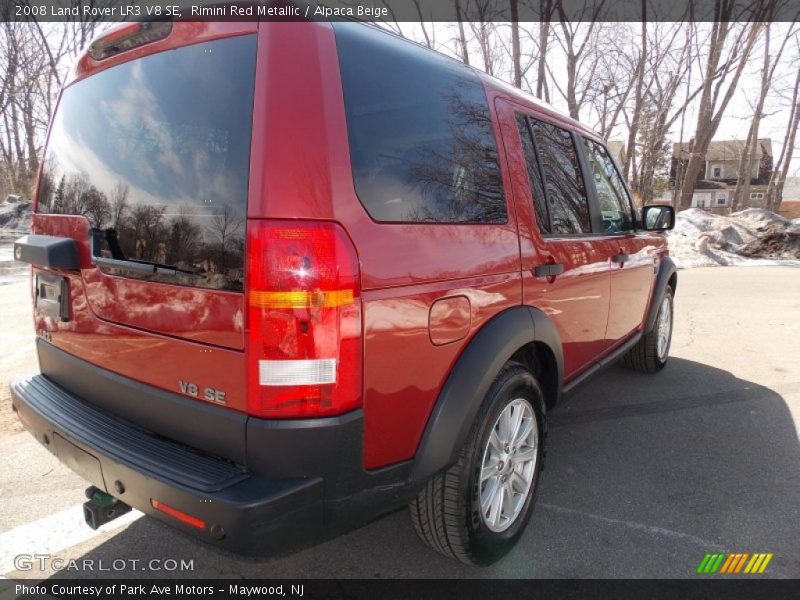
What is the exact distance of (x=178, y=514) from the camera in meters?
1.58

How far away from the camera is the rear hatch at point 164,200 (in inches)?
62.7

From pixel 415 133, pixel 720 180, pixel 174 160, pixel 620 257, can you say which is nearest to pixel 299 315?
pixel 174 160

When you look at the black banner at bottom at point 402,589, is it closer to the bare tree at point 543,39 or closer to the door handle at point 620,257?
the door handle at point 620,257

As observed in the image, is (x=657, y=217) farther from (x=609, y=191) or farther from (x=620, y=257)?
(x=620, y=257)

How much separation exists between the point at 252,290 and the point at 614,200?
3.01 meters

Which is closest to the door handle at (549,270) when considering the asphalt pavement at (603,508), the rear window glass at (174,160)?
the asphalt pavement at (603,508)

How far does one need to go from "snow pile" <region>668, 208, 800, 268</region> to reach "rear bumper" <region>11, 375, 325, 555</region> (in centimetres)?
1522

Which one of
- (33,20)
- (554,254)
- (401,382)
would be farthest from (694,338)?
(33,20)

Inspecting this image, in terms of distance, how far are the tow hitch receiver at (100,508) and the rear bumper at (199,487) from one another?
121 mm

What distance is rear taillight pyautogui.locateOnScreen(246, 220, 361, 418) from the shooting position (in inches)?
59.6

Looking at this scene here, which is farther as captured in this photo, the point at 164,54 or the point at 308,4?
the point at 164,54

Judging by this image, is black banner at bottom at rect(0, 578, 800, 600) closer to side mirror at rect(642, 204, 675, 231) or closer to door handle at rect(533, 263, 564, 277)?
Result: door handle at rect(533, 263, 564, 277)

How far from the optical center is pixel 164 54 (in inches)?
70.8

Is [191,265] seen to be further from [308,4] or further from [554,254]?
[554,254]
